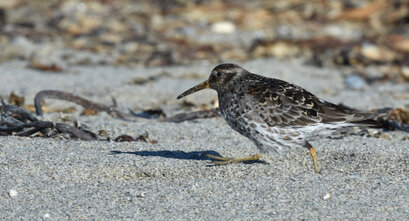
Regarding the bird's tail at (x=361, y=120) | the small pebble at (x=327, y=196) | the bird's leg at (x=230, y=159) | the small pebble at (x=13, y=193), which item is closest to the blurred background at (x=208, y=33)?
the bird's tail at (x=361, y=120)

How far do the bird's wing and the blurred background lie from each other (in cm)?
513

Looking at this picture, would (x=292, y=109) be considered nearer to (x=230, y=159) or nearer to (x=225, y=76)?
(x=230, y=159)

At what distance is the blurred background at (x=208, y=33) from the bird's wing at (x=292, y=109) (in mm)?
5133

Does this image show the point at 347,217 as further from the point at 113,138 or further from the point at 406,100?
the point at 406,100

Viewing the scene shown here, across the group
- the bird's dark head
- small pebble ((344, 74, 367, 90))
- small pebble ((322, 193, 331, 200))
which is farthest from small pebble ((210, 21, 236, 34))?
small pebble ((322, 193, 331, 200))

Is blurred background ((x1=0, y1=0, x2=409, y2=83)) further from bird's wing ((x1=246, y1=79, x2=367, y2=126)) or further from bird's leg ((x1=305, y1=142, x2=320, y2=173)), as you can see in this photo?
bird's leg ((x1=305, y1=142, x2=320, y2=173))

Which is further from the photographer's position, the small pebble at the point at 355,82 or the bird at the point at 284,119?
the small pebble at the point at 355,82

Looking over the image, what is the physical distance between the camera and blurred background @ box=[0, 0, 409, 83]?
11375 mm

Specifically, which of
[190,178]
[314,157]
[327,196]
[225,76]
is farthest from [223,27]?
[327,196]

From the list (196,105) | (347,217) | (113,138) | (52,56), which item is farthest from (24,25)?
(347,217)

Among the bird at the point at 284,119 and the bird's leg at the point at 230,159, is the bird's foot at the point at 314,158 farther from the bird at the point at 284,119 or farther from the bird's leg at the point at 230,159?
the bird's leg at the point at 230,159

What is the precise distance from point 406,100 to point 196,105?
2972 millimetres

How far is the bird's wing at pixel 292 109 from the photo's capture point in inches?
211

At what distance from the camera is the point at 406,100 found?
29.0ft
